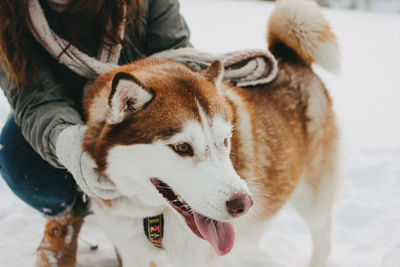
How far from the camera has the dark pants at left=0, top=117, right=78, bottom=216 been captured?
1874 millimetres

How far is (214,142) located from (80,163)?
0.50m

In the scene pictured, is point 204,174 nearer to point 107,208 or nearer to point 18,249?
point 107,208

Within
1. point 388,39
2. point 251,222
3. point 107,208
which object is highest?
point 107,208

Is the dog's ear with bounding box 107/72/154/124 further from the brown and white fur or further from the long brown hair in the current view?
the long brown hair

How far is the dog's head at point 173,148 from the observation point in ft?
3.92

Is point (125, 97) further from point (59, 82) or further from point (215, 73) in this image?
point (59, 82)

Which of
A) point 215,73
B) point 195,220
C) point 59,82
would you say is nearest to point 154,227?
point 195,220

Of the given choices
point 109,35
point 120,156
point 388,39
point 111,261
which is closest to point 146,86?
point 120,156

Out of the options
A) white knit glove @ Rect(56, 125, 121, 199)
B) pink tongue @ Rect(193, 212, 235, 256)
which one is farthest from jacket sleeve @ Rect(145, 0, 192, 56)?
pink tongue @ Rect(193, 212, 235, 256)

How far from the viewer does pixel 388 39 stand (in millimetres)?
8461

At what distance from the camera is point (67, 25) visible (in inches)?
68.9

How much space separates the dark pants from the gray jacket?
10.5 inches

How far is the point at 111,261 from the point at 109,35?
4.18 ft

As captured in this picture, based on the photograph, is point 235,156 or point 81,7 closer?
point 235,156
